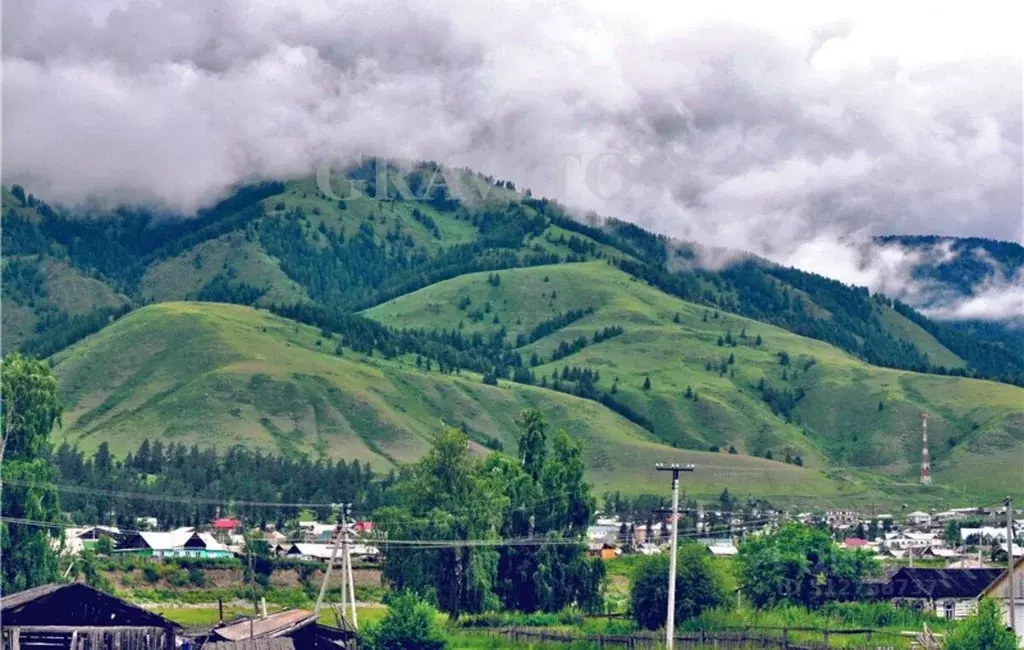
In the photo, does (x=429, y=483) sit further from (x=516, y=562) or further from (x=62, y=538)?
(x=62, y=538)

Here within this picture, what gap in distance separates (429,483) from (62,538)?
29.0 m

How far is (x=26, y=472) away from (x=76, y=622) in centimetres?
2699

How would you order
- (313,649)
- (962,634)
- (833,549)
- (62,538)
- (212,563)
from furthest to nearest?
(212,563) → (833,549) → (62,538) → (313,649) → (962,634)

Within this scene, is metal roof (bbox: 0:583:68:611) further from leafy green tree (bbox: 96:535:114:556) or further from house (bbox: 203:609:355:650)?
leafy green tree (bbox: 96:535:114:556)

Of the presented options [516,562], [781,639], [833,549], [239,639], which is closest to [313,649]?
[239,639]

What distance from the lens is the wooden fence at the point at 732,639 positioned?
9821 cm

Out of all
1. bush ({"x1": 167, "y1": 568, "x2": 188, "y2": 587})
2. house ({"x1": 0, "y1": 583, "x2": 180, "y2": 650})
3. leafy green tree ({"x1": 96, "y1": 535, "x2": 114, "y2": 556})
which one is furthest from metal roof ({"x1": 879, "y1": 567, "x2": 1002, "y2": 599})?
leafy green tree ({"x1": 96, "y1": 535, "x2": 114, "y2": 556})

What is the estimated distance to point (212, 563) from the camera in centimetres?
17138

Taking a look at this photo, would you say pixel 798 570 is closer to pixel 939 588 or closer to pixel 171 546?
pixel 939 588

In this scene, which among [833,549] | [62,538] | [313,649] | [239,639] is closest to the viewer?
[239,639]

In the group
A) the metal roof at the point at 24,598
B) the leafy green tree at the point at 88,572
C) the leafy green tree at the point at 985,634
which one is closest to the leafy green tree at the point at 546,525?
the leafy green tree at the point at 88,572

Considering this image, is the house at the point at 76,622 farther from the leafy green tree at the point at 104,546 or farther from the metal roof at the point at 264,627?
the leafy green tree at the point at 104,546

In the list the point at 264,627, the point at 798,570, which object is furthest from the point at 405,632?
the point at 798,570

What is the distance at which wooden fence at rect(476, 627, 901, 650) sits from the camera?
9821 cm
